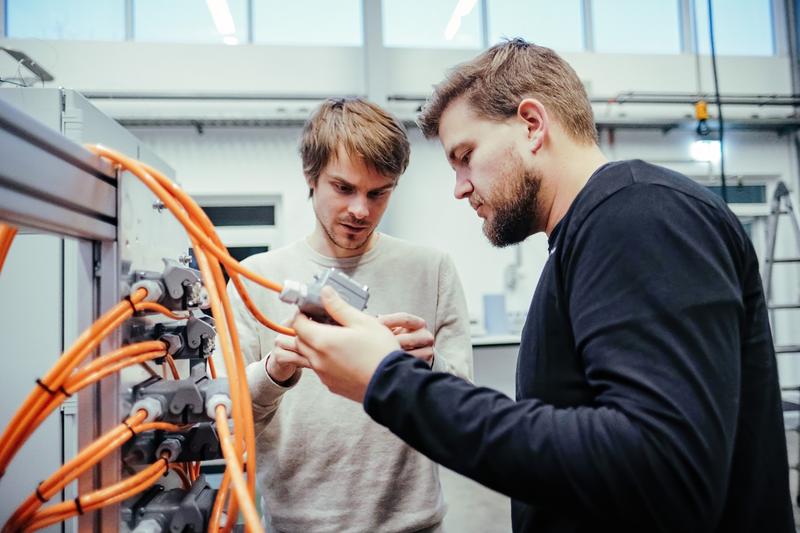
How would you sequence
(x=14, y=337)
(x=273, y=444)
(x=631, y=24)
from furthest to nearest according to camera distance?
(x=631, y=24) → (x=14, y=337) → (x=273, y=444)

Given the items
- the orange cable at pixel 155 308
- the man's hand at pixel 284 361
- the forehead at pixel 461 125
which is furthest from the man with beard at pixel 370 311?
the orange cable at pixel 155 308

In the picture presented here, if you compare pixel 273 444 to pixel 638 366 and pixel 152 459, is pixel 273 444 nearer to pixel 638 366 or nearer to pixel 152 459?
pixel 152 459

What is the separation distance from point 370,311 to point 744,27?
454 centimetres

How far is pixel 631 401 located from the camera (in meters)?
0.44

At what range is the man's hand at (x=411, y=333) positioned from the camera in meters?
0.70

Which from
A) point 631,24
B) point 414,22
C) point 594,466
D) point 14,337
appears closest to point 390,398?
point 594,466

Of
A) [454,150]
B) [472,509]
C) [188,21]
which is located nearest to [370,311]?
[454,150]

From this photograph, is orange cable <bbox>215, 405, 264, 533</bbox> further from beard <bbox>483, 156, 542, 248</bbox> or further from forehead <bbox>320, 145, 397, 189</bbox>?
forehead <bbox>320, 145, 397, 189</bbox>

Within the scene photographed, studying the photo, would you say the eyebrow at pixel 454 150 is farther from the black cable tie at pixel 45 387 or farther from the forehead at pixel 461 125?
the black cable tie at pixel 45 387

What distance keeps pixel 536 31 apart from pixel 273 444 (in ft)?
12.2

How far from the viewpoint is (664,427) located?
0.43m

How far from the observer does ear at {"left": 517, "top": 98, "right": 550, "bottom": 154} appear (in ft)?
2.23

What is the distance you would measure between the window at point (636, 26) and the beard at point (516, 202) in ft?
12.1

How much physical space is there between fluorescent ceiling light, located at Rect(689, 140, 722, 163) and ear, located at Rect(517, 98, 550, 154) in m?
3.67
